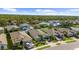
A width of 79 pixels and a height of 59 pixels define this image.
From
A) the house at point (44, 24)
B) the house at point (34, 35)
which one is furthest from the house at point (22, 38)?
the house at point (44, 24)

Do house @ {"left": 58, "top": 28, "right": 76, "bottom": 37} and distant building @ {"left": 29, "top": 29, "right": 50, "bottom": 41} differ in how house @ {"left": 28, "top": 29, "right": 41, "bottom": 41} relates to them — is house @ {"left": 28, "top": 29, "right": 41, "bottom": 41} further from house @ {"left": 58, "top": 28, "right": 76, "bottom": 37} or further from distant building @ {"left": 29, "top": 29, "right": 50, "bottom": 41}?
house @ {"left": 58, "top": 28, "right": 76, "bottom": 37}

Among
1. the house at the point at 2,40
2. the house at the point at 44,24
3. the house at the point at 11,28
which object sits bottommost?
the house at the point at 2,40

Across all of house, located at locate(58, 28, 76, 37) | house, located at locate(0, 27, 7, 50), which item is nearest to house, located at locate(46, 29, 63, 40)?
house, located at locate(58, 28, 76, 37)

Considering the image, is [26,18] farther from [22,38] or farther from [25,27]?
[22,38]

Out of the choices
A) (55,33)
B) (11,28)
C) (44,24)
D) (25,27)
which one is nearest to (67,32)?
(55,33)

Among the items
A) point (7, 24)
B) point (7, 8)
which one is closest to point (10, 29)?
point (7, 24)

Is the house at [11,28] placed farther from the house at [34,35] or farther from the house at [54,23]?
the house at [54,23]
